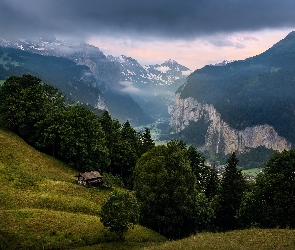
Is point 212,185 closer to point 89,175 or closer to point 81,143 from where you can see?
point 89,175

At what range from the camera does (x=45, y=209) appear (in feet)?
160

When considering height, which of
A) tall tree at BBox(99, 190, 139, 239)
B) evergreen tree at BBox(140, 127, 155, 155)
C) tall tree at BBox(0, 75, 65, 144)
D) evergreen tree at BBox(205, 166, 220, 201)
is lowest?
evergreen tree at BBox(205, 166, 220, 201)

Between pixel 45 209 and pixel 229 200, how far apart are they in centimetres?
3634

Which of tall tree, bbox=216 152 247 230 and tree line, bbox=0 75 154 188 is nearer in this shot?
tall tree, bbox=216 152 247 230

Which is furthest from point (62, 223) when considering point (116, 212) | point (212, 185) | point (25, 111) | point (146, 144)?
point (146, 144)

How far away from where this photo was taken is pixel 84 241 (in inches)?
1644

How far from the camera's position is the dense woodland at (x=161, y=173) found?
52.3 metres

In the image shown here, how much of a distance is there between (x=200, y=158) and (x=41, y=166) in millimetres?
41122

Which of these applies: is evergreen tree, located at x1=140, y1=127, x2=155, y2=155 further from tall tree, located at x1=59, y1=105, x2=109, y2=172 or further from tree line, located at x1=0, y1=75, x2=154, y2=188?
tall tree, located at x1=59, y1=105, x2=109, y2=172

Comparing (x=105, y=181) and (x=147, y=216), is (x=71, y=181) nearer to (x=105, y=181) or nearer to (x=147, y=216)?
(x=105, y=181)

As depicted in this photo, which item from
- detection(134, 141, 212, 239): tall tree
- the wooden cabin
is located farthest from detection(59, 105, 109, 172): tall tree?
detection(134, 141, 212, 239): tall tree

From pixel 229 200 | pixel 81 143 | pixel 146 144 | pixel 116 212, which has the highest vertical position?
pixel 81 143

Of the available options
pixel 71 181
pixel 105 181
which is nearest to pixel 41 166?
pixel 71 181

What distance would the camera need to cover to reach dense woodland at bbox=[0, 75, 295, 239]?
52344 millimetres
